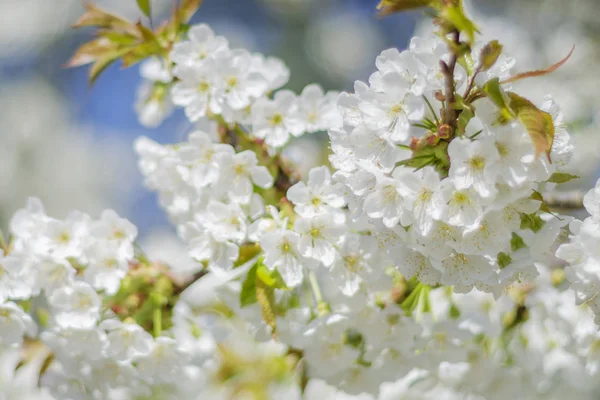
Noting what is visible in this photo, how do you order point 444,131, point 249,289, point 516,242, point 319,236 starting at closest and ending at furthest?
1. point 444,131
2. point 516,242
3. point 319,236
4. point 249,289

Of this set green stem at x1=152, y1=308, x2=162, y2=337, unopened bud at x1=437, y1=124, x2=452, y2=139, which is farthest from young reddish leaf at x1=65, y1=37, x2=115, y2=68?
unopened bud at x1=437, y1=124, x2=452, y2=139

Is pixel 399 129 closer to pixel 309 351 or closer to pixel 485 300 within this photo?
pixel 309 351

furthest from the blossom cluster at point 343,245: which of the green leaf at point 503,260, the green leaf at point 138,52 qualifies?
the green leaf at point 138,52

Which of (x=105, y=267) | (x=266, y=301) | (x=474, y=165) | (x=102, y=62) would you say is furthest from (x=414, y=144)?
(x=102, y=62)

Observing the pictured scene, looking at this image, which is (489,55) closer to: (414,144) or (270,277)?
(414,144)

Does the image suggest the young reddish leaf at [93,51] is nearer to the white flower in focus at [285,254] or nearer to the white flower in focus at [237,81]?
the white flower in focus at [237,81]

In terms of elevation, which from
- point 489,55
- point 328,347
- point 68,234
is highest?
point 489,55
